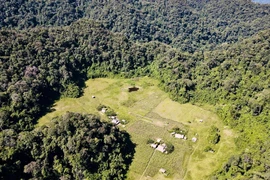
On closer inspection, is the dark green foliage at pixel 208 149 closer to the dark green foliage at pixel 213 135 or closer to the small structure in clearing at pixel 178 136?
the dark green foliage at pixel 213 135

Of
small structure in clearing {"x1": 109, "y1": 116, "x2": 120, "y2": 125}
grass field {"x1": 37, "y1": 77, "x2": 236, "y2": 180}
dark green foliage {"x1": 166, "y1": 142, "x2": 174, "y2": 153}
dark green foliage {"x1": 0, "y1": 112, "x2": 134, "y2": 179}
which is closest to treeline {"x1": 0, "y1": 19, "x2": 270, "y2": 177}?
Answer: grass field {"x1": 37, "y1": 77, "x2": 236, "y2": 180}

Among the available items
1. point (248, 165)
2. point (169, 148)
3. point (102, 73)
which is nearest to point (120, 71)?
point (102, 73)

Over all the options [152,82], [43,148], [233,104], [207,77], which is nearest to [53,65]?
[152,82]

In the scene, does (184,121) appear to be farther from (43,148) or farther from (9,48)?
(9,48)

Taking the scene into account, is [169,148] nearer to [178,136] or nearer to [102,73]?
[178,136]

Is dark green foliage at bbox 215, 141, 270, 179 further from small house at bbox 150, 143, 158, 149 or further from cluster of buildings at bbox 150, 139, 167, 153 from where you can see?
small house at bbox 150, 143, 158, 149
